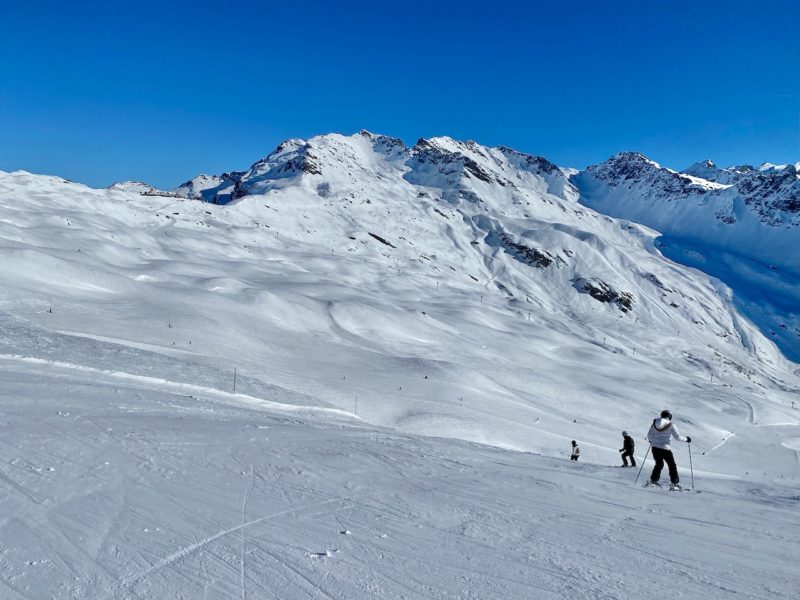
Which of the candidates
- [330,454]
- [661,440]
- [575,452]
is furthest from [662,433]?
[575,452]

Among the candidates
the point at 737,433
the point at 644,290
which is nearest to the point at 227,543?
the point at 737,433

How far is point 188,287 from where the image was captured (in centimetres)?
4506

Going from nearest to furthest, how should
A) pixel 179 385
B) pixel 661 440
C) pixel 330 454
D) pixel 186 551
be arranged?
pixel 186 551 < pixel 330 454 < pixel 661 440 < pixel 179 385

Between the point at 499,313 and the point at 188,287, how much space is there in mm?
48343

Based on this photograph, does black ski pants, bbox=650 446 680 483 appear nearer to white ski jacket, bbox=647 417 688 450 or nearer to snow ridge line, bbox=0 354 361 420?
white ski jacket, bbox=647 417 688 450

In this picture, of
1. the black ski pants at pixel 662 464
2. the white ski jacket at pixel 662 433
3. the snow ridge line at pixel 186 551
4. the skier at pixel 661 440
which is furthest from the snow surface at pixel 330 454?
the white ski jacket at pixel 662 433

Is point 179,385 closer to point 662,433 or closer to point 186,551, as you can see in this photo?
point 186,551

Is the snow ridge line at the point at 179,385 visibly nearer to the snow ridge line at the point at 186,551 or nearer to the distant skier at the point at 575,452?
the distant skier at the point at 575,452

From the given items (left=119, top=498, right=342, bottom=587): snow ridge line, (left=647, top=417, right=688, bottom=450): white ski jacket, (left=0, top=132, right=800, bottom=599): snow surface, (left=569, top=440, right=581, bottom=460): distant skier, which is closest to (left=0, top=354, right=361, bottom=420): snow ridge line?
(left=0, top=132, right=800, bottom=599): snow surface

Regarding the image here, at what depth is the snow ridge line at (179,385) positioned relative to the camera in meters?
17.0

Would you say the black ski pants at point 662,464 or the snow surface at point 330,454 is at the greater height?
the black ski pants at point 662,464

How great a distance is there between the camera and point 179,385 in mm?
18328

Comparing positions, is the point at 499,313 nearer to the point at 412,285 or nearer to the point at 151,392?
the point at 412,285

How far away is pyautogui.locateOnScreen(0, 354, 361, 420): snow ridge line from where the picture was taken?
17031 millimetres
